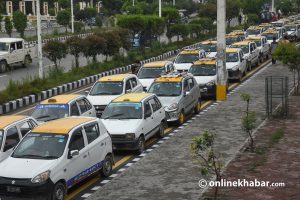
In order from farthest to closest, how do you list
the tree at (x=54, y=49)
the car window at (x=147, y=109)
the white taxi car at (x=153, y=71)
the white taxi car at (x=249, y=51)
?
the white taxi car at (x=249, y=51)
the tree at (x=54, y=49)
the white taxi car at (x=153, y=71)
the car window at (x=147, y=109)

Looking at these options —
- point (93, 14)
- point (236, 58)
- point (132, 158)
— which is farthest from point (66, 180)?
point (93, 14)

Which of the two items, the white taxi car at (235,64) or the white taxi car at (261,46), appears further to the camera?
the white taxi car at (261,46)

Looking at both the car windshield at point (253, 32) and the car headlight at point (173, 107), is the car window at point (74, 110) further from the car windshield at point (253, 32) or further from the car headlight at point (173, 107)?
the car windshield at point (253, 32)

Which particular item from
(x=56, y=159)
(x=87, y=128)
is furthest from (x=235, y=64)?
(x=56, y=159)

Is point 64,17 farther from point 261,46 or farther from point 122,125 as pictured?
point 122,125

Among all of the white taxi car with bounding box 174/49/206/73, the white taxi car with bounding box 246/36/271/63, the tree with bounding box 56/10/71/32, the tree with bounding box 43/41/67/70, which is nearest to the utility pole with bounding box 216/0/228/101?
the white taxi car with bounding box 174/49/206/73

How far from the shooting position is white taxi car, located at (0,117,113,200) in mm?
10766

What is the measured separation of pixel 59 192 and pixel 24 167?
85 centimetres

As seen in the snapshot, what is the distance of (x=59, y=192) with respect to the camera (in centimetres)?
1122

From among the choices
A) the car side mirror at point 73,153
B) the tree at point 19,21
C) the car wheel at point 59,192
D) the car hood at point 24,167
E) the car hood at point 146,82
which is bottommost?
the car wheel at point 59,192

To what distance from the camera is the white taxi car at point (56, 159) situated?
10.8 meters

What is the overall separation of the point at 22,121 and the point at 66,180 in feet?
9.38

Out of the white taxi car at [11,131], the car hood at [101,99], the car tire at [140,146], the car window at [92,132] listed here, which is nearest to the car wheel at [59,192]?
the car window at [92,132]

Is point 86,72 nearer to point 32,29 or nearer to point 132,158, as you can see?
point 132,158
